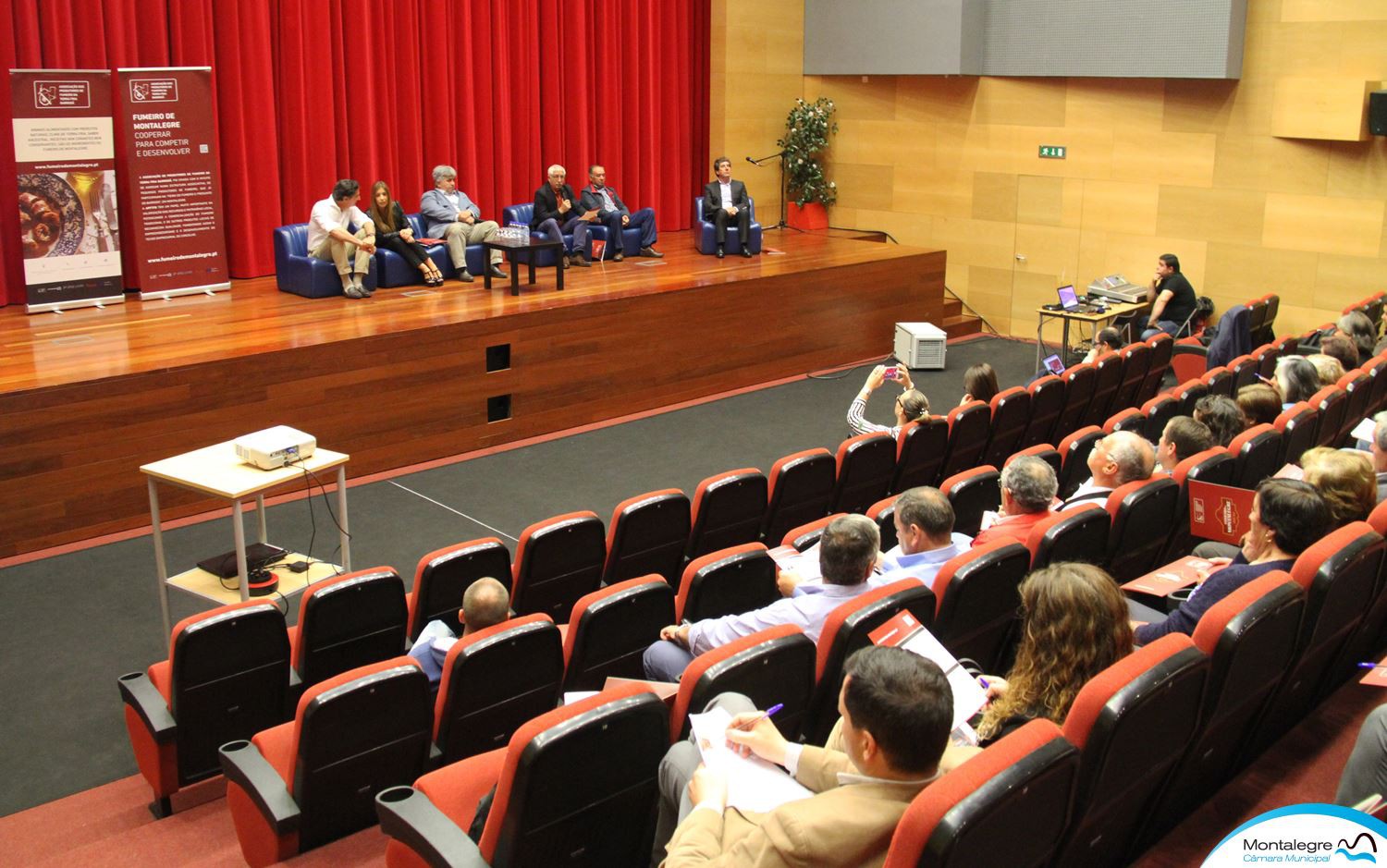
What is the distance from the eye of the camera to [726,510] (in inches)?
200

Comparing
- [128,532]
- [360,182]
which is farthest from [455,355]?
[360,182]

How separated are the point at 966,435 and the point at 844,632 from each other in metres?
3.29

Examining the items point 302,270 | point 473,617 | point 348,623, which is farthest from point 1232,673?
point 302,270

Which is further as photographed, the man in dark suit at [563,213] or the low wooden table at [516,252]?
the man in dark suit at [563,213]

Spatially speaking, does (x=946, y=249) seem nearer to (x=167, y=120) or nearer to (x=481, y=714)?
(x=167, y=120)

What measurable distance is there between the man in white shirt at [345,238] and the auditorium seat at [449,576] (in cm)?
468

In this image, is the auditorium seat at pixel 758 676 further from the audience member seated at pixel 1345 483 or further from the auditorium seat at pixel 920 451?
the auditorium seat at pixel 920 451

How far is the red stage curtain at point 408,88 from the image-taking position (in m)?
8.78

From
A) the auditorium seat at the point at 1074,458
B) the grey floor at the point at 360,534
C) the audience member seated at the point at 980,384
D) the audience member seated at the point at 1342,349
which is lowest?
the grey floor at the point at 360,534

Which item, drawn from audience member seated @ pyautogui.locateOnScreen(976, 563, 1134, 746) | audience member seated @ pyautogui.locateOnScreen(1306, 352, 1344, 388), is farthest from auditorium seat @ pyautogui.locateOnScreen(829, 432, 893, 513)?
audience member seated @ pyautogui.locateOnScreen(976, 563, 1134, 746)

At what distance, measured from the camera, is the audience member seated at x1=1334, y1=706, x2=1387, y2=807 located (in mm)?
2420

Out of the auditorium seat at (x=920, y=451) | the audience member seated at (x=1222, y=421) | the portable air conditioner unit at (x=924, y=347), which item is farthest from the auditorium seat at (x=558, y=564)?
the portable air conditioner unit at (x=924, y=347)

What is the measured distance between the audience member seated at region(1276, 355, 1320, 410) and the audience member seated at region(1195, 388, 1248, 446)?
829 mm

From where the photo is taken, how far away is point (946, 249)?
12.4 metres
